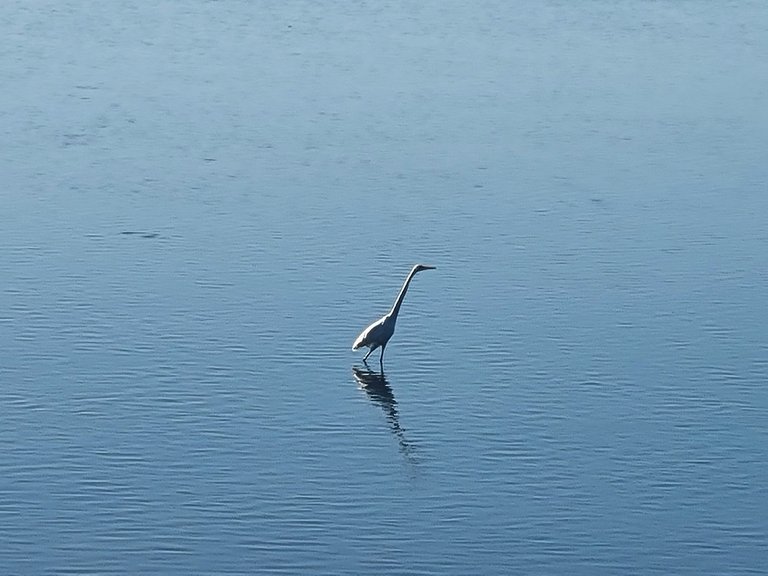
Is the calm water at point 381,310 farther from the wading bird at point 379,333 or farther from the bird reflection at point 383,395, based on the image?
the wading bird at point 379,333

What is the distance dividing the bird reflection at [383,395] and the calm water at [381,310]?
6 cm

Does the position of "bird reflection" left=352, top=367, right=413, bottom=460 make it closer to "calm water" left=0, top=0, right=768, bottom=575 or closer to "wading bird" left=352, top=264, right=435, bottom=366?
"calm water" left=0, top=0, right=768, bottom=575

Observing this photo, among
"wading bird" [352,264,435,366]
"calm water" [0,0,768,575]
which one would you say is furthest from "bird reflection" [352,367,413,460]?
"wading bird" [352,264,435,366]

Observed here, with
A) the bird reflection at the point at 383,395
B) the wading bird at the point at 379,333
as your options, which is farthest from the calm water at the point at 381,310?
the wading bird at the point at 379,333

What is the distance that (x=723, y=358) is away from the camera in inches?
795

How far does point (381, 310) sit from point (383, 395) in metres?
2.57

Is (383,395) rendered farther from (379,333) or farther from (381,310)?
(381,310)

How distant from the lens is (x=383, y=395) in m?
19.1

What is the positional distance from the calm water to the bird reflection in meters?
0.06

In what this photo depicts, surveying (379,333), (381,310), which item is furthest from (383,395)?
(381,310)

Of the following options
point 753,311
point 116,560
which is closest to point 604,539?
point 116,560

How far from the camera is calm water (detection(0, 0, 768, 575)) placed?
1597 centimetres

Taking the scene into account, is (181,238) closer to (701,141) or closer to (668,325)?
(668,325)

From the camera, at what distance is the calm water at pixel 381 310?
16.0 meters
